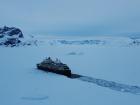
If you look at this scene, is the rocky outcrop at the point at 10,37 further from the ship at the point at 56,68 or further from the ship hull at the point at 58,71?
the ship hull at the point at 58,71

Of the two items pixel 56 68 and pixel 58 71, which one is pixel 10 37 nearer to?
pixel 56 68

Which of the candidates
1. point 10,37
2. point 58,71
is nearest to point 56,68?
point 58,71

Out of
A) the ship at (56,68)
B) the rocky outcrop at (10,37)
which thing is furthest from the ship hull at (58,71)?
the rocky outcrop at (10,37)

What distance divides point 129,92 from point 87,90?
401 cm

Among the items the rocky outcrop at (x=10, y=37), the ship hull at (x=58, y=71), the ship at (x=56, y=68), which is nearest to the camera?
the ship hull at (x=58, y=71)

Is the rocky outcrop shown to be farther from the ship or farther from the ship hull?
the ship hull

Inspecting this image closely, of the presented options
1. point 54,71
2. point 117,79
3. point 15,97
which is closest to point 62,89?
point 15,97

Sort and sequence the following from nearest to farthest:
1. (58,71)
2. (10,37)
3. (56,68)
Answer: (58,71), (56,68), (10,37)

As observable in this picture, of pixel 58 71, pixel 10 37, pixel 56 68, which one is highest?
pixel 10 37

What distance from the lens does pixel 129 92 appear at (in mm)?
21625

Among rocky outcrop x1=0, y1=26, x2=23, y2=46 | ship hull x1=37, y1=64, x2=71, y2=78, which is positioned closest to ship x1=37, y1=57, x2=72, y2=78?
ship hull x1=37, y1=64, x2=71, y2=78

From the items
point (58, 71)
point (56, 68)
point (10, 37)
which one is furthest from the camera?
point (10, 37)

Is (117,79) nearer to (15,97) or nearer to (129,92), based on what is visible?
(129,92)

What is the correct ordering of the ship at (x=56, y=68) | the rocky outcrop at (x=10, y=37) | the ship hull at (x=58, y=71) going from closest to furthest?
the ship hull at (x=58, y=71), the ship at (x=56, y=68), the rocky outcrop at (x=10, y=37)
